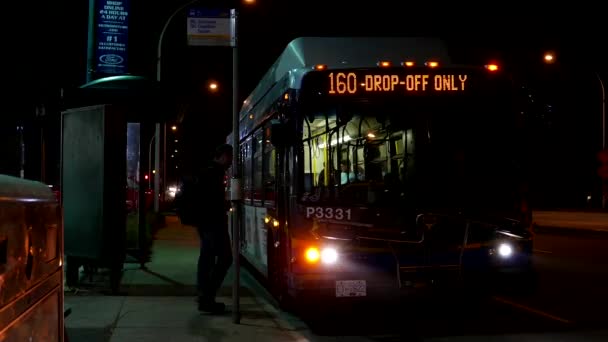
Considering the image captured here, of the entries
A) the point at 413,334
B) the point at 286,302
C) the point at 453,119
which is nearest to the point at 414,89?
the point at 453,119

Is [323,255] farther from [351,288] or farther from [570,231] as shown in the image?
[570,231]

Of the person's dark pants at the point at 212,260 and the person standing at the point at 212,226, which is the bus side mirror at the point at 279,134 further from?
the person's dark pants at the point at 212,260

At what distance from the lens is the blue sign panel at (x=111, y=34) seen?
559 inches

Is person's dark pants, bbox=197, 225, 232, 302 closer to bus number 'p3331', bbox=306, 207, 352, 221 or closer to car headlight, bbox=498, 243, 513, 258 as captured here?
bus number 'p3331', bbox=306, 207, 352, 221

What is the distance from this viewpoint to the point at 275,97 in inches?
386

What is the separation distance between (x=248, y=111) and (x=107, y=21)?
122 inches

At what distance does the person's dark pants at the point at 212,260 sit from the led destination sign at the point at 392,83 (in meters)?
2.18

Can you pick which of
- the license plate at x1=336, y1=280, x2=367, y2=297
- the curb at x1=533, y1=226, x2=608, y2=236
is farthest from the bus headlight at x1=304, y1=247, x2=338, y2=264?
the curb at x1=533, y1=226, x2=608, y2=236

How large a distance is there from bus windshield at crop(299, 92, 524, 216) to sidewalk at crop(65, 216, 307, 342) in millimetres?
1599

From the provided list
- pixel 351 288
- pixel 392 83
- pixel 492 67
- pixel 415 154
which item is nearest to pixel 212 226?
pixel 351 288

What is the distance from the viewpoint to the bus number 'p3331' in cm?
825

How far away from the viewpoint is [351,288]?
27.1 feet

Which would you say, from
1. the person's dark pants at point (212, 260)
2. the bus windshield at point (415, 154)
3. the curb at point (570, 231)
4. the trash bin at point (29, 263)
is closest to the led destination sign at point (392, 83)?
the bus windshield at point (415, 154)

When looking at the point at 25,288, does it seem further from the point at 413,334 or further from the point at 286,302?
the point at 286,302
